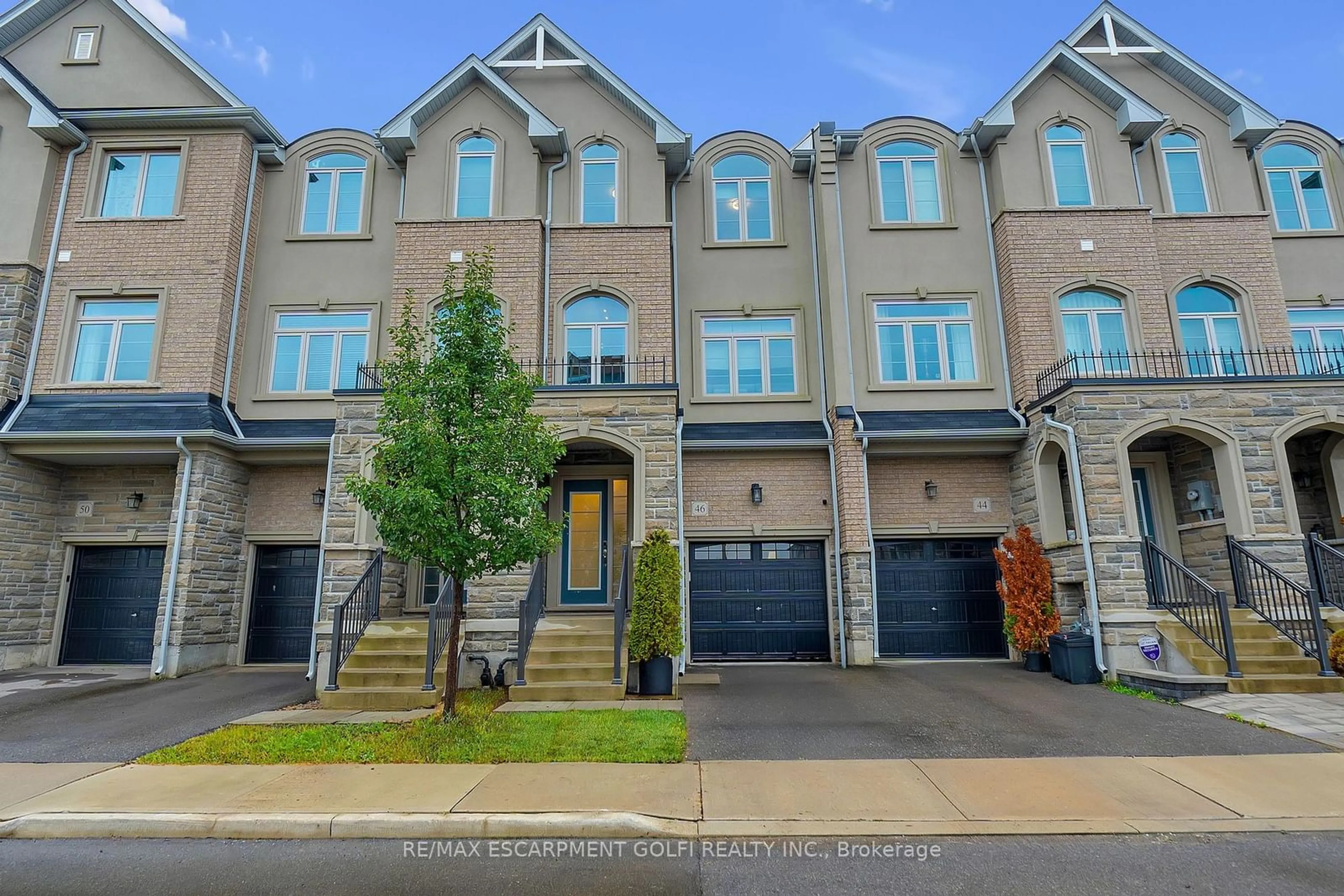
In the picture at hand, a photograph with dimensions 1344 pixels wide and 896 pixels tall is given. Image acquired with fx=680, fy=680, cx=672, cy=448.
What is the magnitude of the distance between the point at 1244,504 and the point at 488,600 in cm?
1094

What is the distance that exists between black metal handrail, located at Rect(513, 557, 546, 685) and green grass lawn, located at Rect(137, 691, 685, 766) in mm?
1264

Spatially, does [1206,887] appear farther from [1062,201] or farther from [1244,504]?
[1062,201]

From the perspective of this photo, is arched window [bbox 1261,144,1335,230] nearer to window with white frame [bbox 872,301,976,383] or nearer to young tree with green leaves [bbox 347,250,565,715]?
window with white frame [bbox 872,301,976,383]

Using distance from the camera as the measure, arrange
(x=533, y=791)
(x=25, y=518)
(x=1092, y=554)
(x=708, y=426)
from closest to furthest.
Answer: (x=533, y=791) < (x=1092, y=554) < (x=25, y=518) < (x=708, y=426)

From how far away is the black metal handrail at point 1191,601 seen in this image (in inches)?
336

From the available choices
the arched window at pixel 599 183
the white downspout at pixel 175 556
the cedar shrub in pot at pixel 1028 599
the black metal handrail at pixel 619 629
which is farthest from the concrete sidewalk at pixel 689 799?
the arched window at pixel 599 183

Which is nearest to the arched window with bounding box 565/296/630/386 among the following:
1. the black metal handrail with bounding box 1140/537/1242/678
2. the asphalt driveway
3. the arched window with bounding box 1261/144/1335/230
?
the asphalt driveway

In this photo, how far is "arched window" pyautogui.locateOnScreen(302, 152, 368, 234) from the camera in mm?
13539

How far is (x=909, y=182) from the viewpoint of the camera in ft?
44.2

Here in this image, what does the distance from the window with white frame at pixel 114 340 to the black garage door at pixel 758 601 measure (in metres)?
10.6

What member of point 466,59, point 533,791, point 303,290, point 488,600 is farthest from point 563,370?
point 533,791

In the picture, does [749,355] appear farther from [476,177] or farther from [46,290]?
[46,290]

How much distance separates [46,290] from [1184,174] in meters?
21.5

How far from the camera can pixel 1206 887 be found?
3.76 metres
